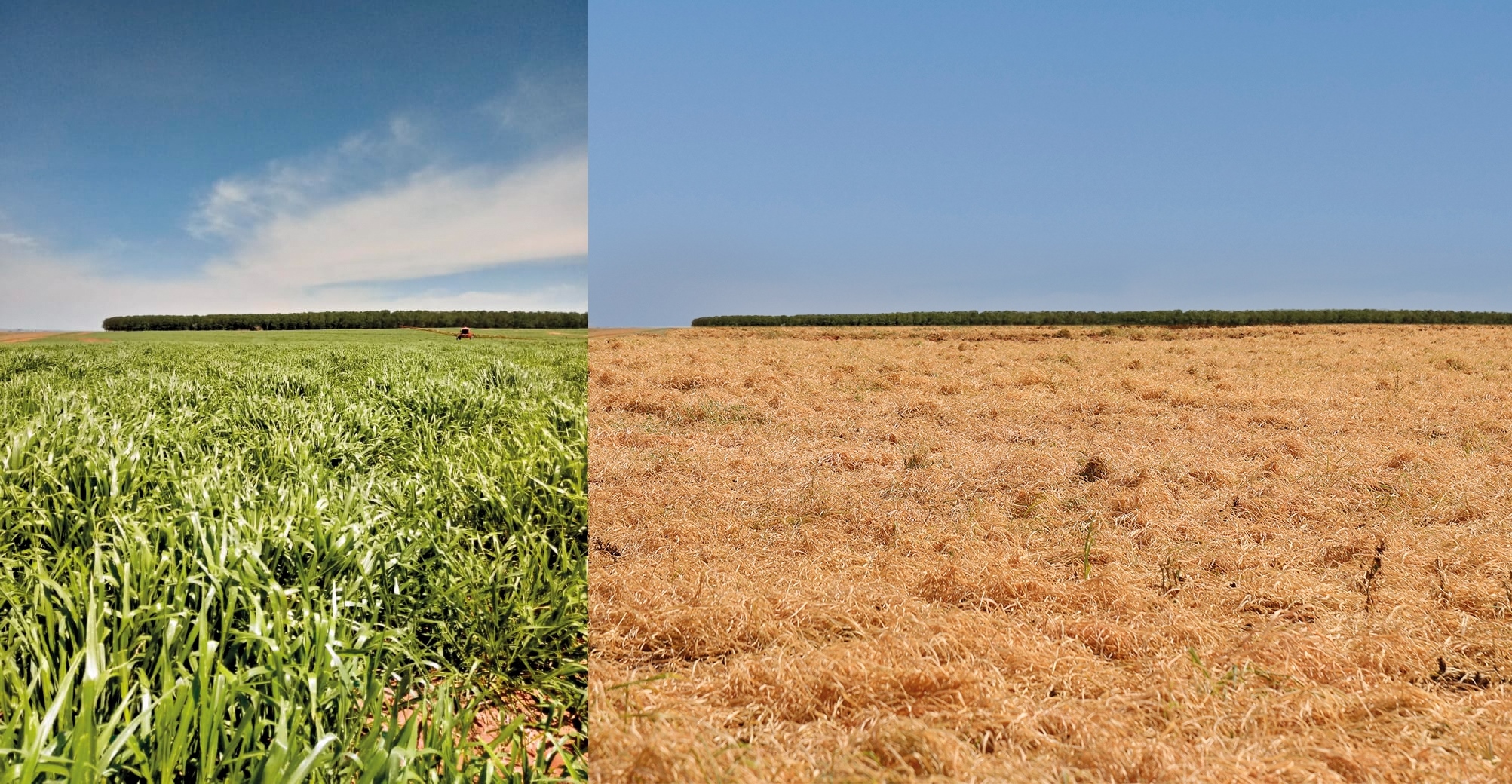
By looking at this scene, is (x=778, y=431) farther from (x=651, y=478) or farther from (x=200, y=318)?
(x=200, y=318)

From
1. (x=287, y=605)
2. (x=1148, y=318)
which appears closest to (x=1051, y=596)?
(x=287, y=605)

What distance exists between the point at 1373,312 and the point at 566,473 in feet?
234

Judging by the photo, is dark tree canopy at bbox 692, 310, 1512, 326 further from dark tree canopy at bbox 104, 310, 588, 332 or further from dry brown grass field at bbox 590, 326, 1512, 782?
dry brown grass field at bbox 590, 326, 1512, 782

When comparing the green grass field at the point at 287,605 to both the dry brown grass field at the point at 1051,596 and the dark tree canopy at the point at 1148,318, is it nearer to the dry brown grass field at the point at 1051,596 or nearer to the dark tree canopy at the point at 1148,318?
the dry brown grass field at the point at 1051,596

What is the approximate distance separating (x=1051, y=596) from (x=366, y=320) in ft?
189

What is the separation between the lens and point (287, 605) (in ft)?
8.25

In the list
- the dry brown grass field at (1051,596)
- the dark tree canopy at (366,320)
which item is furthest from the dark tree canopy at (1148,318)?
the dry brown grass field at (1051,596)

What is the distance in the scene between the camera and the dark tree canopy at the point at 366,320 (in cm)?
3881

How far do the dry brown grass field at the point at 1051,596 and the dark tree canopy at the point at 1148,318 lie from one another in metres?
41.7

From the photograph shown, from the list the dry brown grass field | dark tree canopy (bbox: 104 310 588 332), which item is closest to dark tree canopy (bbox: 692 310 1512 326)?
dark tree canopy (bbox: 104 310 588 332)

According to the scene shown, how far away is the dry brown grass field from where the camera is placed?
2.03 metres

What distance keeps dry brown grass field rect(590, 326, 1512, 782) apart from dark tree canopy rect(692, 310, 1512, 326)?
1641 inches

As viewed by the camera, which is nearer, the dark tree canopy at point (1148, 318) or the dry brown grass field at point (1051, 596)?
the dry brown grass field at point (1051, 596)

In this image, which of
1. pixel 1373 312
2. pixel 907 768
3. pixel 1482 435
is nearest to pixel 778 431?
pixel 907 768
